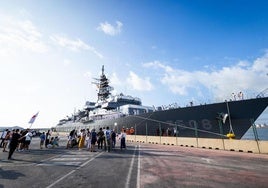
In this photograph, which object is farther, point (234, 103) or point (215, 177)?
point (234, 103)

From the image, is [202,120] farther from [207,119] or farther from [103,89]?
[103,89]

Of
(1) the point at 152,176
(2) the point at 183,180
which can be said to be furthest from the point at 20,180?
(2) the point at 183,180

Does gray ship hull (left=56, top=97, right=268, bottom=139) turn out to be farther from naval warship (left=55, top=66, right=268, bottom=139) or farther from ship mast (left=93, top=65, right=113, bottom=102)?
ship mast (left=93, top=65, right=113, bottom=102)

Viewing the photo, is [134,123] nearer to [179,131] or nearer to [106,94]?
[179,131]

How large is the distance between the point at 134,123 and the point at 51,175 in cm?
1881

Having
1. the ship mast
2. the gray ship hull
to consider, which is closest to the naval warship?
the gray ship hull

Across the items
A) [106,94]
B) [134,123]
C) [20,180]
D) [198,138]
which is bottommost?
[20,180]

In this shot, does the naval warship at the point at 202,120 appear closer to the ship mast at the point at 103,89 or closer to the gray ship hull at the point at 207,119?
the gray ship hull at the point at 207,119

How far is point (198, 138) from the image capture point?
53.8 feet

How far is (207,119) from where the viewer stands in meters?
16.8

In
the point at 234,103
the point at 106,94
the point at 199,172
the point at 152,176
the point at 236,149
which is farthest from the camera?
the point at 106,94

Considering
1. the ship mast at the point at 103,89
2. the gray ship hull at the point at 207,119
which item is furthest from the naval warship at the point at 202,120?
the ship mast at the point at 103,89

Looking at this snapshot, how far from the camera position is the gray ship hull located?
49.7 feet

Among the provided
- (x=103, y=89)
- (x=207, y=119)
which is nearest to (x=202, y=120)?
(x=207, y=119)
